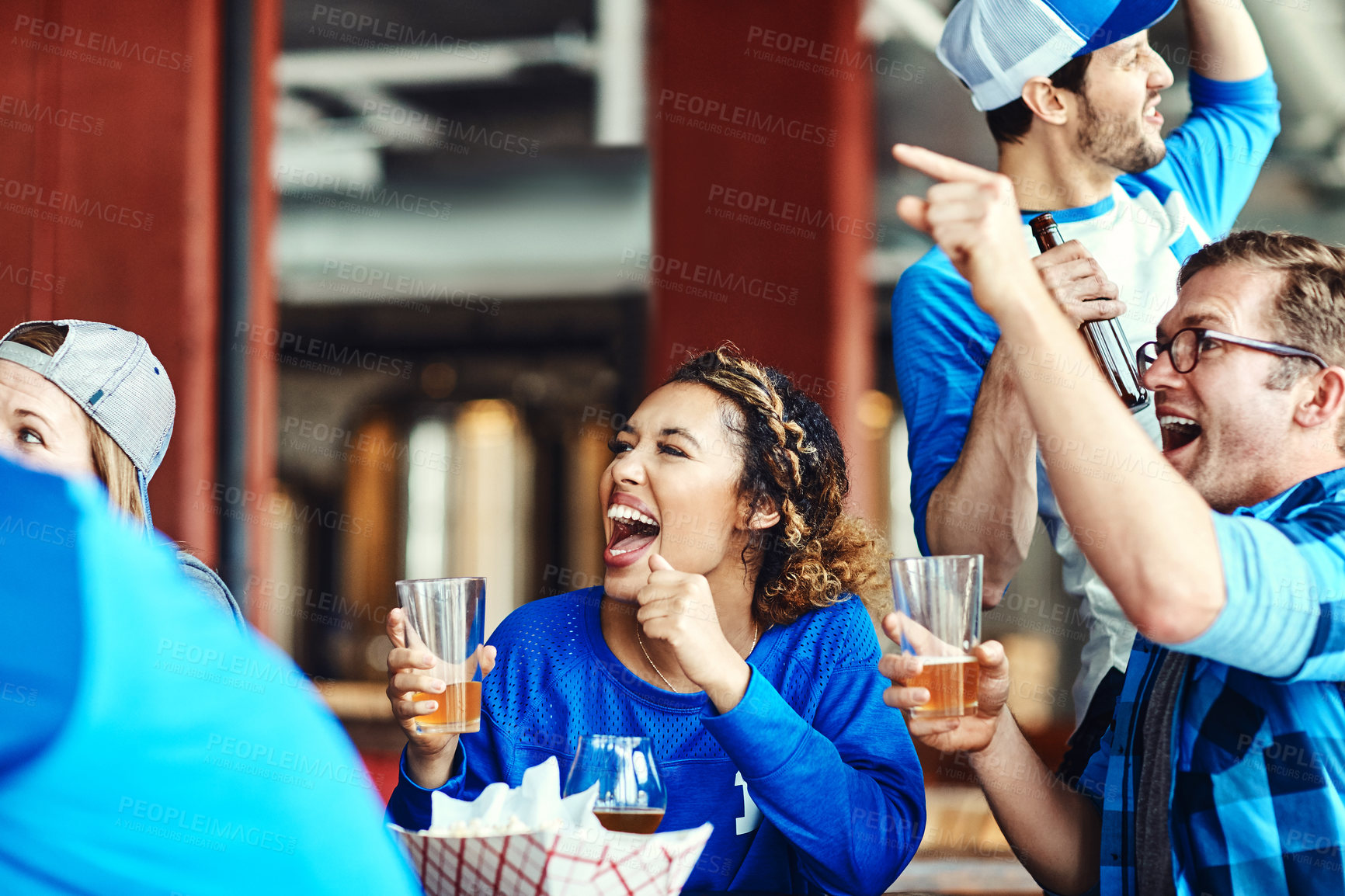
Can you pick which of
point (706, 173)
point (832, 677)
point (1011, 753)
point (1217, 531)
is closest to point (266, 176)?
point (706, 173)

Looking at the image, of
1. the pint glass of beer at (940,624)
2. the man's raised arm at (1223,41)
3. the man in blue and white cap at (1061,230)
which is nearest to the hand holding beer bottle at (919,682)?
the pint glass of beer at (940,624)

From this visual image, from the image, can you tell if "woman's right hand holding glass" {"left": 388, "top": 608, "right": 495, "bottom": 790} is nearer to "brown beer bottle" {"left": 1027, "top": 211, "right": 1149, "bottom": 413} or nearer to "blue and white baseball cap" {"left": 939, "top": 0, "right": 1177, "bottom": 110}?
"brown beer bottle" {"left": 1027, "top": 211, "right": 1149, "bottom": 413}

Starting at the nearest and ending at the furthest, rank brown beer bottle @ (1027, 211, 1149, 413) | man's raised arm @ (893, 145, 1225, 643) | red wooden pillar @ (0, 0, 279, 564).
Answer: man's raised arm @ (893, 145, 1225, 643) → brown beer bottle @ (1027, 211, 1149, 413) → red wooden pillar @ (0, 0, 279, 564)

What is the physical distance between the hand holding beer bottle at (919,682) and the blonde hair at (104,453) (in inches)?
47.9

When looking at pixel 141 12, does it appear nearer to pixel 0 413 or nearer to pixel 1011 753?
pixel 0 413

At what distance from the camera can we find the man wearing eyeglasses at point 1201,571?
102 cm

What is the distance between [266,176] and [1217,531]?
3.10m

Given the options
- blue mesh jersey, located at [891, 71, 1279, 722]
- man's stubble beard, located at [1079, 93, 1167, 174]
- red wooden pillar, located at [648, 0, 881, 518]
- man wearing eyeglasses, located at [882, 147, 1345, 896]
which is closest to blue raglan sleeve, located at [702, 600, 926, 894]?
man wearing eyeglasses, located at [882, 147, 1345, 896]

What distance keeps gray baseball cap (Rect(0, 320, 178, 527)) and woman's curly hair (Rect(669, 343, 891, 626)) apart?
32.4 inches

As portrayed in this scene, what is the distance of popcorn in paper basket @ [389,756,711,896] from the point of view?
1.02m

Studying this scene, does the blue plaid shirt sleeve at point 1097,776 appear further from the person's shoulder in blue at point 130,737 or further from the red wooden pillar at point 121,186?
the red wooden pillar at point 121,186

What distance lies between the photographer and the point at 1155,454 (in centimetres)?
103

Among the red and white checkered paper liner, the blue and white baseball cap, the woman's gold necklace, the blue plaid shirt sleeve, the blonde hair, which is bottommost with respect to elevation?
the blue plaid shirt sleeve

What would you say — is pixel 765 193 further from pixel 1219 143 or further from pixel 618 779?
pixel 618 779
